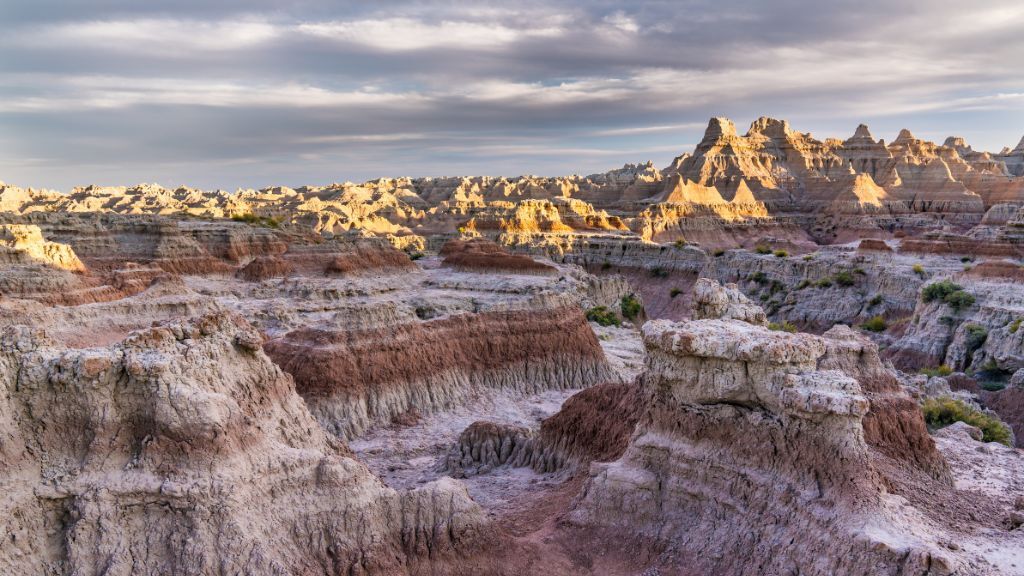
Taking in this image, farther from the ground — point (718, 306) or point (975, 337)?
point (718, 306)

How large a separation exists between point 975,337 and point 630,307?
25.9 m

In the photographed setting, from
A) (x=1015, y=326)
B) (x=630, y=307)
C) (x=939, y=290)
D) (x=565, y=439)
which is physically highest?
(x=939, y=290)

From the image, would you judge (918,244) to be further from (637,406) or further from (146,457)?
(146,457)

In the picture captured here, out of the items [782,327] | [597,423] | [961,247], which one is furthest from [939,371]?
[961,247]

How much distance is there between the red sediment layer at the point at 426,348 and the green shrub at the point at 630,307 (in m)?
20.7

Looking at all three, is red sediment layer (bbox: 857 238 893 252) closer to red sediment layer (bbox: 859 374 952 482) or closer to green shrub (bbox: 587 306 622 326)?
green shrub (bbox: 587 306 622 326)

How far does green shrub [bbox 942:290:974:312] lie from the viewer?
47.1 meters

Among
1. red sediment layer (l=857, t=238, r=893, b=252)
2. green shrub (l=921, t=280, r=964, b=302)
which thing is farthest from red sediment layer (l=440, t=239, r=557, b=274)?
red sediment layer (l=857, t=238, r=893, b=252)

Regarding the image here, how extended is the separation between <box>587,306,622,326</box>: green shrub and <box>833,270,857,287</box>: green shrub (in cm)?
2306

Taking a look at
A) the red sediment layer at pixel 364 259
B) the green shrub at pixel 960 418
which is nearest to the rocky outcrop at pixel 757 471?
the green shrub at pixel 960 418

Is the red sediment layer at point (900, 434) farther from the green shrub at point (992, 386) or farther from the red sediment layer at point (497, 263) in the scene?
the red sediment layer at point (497, 263)

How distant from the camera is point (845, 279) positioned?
215ft

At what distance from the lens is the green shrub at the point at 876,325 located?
5504 cm

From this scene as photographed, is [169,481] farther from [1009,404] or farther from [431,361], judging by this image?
[1009,404]
